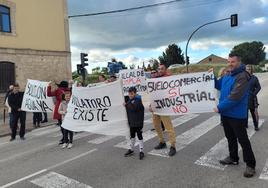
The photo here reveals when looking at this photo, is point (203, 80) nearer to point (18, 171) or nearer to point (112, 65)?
point (18, 171)

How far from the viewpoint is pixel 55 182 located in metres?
5.95

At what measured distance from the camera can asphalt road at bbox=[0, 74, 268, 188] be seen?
5.72 meters

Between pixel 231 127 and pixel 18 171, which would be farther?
pixel 18 171

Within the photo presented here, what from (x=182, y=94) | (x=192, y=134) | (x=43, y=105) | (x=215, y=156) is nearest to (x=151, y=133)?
(x=192, y=134)

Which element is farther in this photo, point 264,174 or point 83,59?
point 83,59

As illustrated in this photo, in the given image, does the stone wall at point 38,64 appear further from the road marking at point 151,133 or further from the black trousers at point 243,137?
the black trousers at point 243,137

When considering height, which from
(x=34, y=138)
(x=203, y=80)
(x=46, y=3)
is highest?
(x=46, y=3)

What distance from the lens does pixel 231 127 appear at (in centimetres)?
609

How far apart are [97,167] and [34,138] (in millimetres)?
4776

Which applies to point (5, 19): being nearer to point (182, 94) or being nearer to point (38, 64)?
point (38, 64)

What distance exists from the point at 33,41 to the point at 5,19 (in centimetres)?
232

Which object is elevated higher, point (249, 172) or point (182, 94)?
point (182, 94)

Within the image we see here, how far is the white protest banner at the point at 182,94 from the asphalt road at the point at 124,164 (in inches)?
38.2

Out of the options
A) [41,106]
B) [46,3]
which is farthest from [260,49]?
[41,106]
